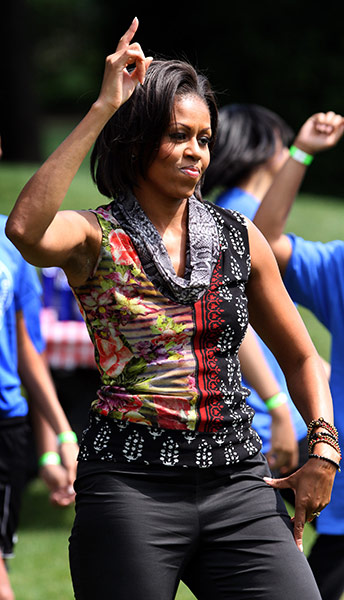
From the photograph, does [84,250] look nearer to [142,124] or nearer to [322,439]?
[142,124]

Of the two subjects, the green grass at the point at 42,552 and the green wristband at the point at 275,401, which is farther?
the green grass at the point at 42,552

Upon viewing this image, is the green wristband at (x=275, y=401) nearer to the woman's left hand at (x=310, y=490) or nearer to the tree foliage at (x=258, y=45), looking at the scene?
the woman's left hand at (x=310, y=490)

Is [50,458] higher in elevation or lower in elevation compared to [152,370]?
lower

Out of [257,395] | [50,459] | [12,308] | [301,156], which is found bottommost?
[50,459]

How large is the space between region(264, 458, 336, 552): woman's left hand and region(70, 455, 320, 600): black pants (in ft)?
0.26

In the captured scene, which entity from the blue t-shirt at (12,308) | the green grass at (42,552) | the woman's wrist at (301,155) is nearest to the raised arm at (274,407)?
the woman's wrist at (301,155)

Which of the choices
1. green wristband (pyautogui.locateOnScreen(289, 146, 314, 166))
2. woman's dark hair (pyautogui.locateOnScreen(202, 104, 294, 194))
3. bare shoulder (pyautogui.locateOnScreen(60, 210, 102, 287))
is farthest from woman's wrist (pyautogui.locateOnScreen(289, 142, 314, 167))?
bare shoulder (pyautogui.locateOnScreen(60, 210, 102, 287))

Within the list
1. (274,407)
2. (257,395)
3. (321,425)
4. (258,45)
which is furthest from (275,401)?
(258,45)

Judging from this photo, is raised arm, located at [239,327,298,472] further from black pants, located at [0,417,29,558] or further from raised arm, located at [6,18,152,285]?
raised arm, located at [6,18,152,285]

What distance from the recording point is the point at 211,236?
2.62m

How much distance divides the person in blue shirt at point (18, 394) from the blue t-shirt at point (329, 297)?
1002 mm

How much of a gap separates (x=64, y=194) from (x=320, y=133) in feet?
5.27

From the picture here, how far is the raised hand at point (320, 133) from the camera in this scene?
3.64 m

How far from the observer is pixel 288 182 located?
3.69 m
